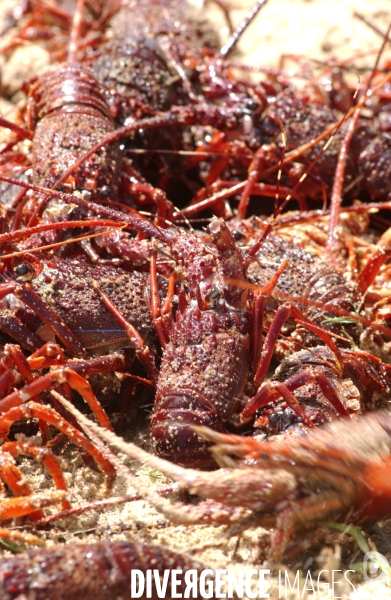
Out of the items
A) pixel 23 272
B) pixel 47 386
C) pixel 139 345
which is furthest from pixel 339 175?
pixel 47 386

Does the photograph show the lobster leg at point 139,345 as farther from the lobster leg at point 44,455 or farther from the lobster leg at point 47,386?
the lobster leg at point 44,455

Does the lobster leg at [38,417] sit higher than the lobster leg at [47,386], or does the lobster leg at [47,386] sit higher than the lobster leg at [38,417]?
the lobster leg at [47,386]

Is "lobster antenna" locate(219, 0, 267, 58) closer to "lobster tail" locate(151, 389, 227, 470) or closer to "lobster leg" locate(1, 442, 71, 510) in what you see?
"lobster tail" locate(151, 389, 227, 470)

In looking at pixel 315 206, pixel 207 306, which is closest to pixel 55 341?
pixel 207 306

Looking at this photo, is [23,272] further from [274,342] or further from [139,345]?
[274,342]

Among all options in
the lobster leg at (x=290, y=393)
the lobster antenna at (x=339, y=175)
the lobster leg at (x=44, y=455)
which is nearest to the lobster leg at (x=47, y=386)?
the lobster leg at (x=44, y=455)
